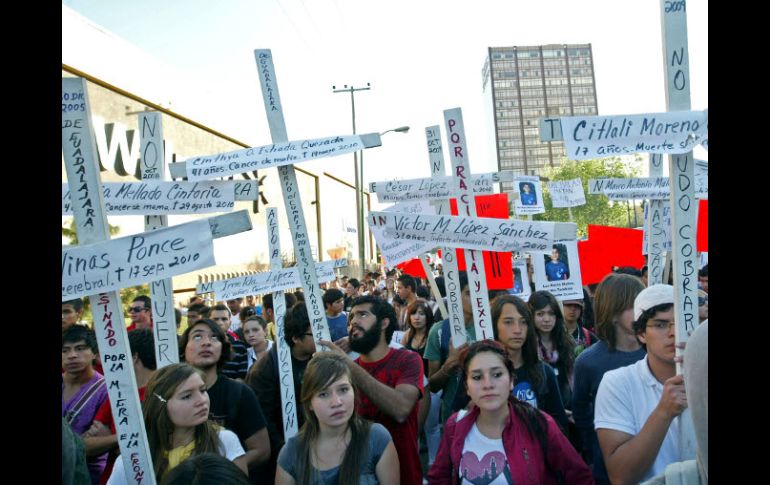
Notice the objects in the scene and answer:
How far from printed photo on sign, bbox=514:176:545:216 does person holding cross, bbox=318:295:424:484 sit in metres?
3.96

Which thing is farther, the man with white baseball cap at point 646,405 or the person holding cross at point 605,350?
the person holding cross at point 605,350

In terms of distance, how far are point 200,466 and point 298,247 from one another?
1659 mm

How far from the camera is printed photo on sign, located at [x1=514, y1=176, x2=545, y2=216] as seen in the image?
7008 mm

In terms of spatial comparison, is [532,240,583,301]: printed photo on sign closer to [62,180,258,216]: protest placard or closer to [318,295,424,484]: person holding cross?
[318,295,424,484]: person holding cross

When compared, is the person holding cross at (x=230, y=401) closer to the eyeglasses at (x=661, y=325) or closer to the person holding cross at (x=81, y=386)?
the person holding cross at (x=81, y=386)

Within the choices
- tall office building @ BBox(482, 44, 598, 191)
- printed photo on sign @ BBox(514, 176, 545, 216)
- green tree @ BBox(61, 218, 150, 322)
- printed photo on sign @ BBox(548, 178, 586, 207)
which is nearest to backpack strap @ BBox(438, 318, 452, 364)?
printed photo on sign @ BBox(514, 176, 545, 216)

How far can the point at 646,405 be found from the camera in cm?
231

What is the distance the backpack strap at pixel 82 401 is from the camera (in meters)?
3.15

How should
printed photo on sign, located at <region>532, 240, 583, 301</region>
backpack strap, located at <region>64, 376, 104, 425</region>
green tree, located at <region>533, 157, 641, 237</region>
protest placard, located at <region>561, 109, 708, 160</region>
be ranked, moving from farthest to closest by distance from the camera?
green tree, located at <region>533, 157, 641, 237</region>, printed photo on sign, located at <region>532, 240, 583, 301</region>, backpack strap, located at <region>64, 376, 104, 425</region>, protest placard, located at <region>561, 109, 708, 160</region>

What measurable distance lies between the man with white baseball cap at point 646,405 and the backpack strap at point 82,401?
2.60 metres

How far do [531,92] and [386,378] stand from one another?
411ft

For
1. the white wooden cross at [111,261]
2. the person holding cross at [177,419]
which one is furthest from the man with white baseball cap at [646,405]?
the white wooden cross at [111,261]
